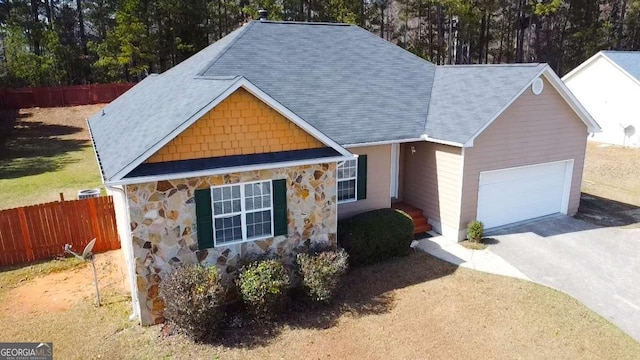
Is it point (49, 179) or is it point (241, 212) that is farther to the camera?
point (49, 179)

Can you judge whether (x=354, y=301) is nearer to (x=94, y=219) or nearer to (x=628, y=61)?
(x=94, y=219)

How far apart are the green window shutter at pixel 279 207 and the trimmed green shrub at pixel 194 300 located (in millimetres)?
1967

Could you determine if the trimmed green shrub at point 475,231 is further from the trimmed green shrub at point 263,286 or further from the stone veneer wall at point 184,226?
the trimmed green shrub at point 263,286

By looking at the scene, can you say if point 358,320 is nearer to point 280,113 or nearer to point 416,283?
point 416,283

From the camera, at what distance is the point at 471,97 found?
50.4 feet

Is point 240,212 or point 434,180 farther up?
point 240,212

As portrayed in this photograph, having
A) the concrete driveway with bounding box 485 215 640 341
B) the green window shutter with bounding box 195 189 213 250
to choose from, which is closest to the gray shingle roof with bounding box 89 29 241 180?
the green window shutter with bounding box 195 189 213 250

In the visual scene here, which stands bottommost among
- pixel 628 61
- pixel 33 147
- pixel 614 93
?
pixel 33 147

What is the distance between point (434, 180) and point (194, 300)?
9268 millimetres

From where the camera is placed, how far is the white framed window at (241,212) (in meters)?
10.2

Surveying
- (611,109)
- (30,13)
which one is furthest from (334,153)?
(30,13)

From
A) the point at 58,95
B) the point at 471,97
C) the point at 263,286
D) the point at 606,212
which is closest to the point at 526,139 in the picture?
the point at 471,97

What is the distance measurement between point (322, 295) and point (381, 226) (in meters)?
3.58

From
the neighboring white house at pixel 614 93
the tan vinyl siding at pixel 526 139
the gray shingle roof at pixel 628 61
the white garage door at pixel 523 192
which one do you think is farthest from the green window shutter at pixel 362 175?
the gray shingle roof at pixel 628 61
